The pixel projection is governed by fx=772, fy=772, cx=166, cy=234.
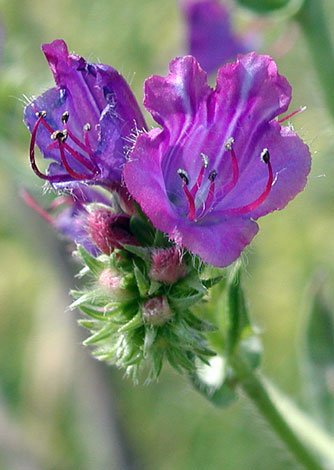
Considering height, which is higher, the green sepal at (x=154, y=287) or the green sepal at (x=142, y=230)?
the green sepal at (x=142, y=230)

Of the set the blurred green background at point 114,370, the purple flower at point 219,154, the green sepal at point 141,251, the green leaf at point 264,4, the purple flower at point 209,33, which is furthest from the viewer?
the blurred green background at point 114,370

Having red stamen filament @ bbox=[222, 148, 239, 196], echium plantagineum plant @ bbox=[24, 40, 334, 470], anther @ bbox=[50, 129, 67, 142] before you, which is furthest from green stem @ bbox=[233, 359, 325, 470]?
anther @ bbox=[50, 129, 67, 142]

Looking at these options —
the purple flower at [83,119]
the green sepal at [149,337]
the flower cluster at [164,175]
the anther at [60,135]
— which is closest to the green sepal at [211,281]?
the flower cluster at [164,175]

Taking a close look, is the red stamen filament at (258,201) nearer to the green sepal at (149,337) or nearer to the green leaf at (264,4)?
the green sepal at (149,337)

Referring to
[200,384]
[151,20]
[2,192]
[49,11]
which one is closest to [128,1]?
[151,20]

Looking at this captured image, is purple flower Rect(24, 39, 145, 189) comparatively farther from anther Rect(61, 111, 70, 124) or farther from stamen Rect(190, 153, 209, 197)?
stamen Rect(190, 153, 209, 197)

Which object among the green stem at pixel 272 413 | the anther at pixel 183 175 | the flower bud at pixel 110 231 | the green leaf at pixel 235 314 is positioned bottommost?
the green stem at pixel 272 413

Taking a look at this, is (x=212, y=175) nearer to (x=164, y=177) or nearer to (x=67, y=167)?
(x=164, y=177)
